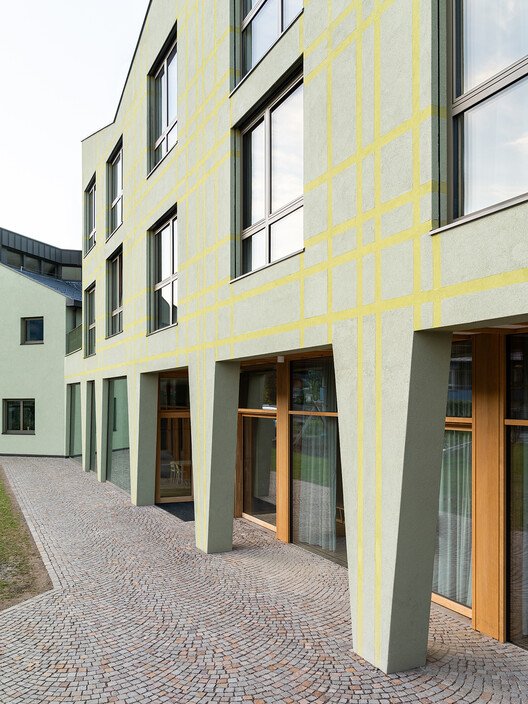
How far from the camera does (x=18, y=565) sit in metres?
9.12

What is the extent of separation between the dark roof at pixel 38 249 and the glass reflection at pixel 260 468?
942 inches

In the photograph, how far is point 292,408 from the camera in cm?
1036

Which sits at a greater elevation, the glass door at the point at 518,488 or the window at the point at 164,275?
the window at the point at 164,275

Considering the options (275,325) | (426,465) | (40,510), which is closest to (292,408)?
(275,325)

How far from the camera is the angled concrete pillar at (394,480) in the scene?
523cm

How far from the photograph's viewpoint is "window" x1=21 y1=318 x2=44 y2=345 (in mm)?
26375

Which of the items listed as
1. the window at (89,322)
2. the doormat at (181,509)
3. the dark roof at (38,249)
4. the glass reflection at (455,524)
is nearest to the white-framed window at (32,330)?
the window at (89,322)

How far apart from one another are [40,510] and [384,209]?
11301 mm

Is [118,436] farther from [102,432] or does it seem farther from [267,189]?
[267,189]

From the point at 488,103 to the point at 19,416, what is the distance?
2533 cm

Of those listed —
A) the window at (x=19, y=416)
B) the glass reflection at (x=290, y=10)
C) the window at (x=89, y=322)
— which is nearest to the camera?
the glass reflection at (x=290, y=10)

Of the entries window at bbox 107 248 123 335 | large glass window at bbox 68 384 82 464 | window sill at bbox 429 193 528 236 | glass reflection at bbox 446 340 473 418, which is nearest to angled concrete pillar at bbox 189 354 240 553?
glass reflection at bbox 446 340 473 418

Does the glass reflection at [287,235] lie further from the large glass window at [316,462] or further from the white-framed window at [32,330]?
the white-framed window at [32,330]

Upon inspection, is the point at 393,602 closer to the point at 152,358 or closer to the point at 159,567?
the point at 159,567
